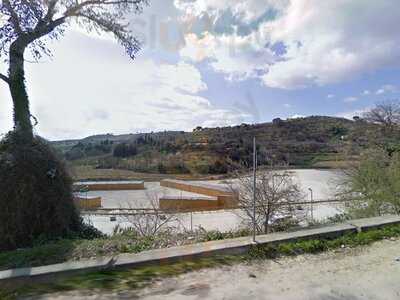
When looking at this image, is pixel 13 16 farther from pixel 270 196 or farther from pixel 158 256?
pixel 270 196

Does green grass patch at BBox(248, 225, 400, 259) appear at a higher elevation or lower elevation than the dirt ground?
higher

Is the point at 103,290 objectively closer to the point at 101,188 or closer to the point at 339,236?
the point at 339,236

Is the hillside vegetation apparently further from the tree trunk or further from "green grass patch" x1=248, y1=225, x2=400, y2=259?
"green grass patch" x1=248, y1=225, x2=400, y2=259

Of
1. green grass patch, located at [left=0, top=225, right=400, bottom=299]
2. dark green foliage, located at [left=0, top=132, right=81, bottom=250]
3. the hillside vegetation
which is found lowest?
green grass patch, located at [left=0, top=225, right=400, bottom=299]

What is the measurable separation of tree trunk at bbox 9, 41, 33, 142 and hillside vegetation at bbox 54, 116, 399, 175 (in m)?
1.12

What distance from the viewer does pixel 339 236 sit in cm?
474

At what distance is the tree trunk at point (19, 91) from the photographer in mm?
5898

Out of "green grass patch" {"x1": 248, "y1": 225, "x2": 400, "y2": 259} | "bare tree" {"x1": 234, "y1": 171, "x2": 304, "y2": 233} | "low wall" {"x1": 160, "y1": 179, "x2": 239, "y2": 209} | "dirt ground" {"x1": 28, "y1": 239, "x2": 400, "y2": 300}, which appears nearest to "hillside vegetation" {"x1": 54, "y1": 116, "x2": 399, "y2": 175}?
"bare tree" {"x1": 234, "y1": 171, "x2": 304, "y2": 233}

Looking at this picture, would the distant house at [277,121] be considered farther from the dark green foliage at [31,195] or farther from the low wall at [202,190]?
the dark green foliage at [31,195]

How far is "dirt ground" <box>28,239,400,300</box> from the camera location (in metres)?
2.99

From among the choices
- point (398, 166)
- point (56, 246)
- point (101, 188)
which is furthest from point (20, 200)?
point (101, 188)

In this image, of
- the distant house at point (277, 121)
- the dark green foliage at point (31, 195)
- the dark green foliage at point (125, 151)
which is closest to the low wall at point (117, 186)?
the dark green foliage at point (125, 151)

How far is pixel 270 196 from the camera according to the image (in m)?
8.60

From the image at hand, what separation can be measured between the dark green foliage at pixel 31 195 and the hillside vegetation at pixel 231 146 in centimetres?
123
